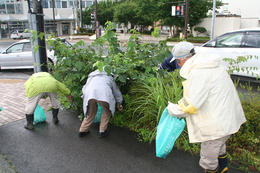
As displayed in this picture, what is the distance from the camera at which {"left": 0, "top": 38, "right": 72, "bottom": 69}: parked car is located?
10727 mm

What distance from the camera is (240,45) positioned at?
7.27m

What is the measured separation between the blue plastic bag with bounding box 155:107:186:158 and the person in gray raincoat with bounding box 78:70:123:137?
3.64 feet

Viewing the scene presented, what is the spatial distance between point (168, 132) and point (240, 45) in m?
6.00

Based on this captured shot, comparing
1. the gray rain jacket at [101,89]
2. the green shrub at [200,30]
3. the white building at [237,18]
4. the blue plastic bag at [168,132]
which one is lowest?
the blue plastic bag at [168,132]

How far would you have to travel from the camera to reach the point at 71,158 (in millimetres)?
3248

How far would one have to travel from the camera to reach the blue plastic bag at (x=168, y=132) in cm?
259

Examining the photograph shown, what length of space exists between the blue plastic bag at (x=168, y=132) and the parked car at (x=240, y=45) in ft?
17.9

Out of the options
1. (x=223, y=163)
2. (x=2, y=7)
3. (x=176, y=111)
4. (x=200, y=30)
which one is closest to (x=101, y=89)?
(x=176, y=111)

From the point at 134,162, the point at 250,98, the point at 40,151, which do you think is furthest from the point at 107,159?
the point at 250,98

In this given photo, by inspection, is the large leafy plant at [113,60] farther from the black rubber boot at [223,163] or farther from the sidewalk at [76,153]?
the black rubber boot at [223,163]

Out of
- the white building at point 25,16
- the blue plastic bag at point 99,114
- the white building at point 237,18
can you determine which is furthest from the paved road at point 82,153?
the white building at point 25,16

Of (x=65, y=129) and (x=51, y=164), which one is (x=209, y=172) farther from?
(x=65, y=129)

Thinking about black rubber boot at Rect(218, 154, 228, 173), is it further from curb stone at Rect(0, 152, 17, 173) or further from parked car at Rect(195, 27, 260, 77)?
parked car at Rect(195, 27, 260, 77)

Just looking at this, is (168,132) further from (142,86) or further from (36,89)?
(36,89)
